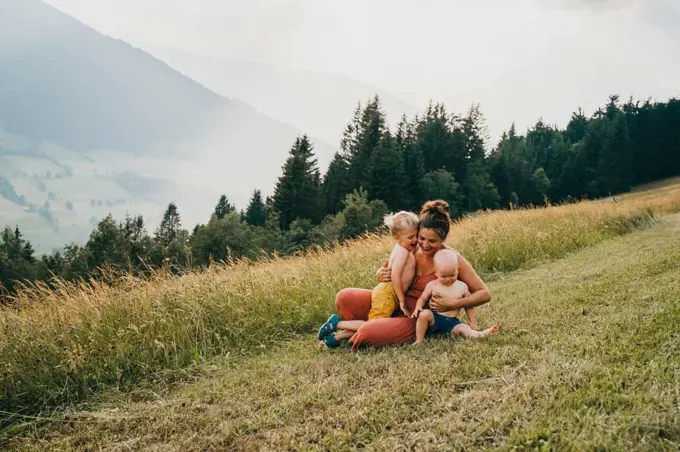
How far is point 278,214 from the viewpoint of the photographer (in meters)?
63.6

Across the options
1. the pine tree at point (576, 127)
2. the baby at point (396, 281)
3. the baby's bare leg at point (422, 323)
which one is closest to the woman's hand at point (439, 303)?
the baby's bare leg at point (422, 323)

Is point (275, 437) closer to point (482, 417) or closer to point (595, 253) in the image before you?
point (482, 417)

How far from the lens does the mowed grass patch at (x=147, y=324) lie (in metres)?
4.99

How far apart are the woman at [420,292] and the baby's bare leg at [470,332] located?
22cm

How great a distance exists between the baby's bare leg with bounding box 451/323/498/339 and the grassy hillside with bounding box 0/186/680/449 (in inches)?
8.5

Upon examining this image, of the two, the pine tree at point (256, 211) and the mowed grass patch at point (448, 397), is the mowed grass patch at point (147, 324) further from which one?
the pine tree at point (256, 211)

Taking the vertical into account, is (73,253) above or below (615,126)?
below

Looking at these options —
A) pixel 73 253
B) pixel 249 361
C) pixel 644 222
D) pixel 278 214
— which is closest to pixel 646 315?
pixel 249 361

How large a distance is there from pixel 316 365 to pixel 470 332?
1651mm

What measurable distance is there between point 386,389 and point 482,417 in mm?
902

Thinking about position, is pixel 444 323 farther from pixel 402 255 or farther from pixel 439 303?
pixel 402 255

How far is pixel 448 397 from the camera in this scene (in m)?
3.52

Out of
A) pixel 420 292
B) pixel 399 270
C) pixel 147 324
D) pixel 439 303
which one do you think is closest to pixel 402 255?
pixel 399 270

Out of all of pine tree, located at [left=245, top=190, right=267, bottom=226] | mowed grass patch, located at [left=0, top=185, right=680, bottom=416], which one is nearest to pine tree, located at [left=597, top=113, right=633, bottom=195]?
pine tree, located at [left=245, top=190, right=267, bottom=226]
